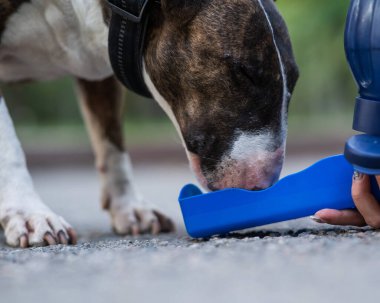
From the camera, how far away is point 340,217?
2672mm

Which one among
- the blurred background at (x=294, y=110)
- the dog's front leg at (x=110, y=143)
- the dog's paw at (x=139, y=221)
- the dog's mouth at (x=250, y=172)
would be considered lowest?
the blurred background at (x=294, y=110)

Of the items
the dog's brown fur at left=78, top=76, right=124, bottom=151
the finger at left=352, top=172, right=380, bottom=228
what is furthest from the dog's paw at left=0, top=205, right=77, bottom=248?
the dog's brown fur at left=78, top=76, right=124, bottom=151

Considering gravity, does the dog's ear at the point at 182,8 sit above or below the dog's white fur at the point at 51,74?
above

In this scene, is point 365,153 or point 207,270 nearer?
point 207,270

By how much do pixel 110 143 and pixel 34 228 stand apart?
4.30 feet

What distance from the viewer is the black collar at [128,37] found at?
283 centimetres

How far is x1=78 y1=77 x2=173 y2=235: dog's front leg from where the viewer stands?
392 cm

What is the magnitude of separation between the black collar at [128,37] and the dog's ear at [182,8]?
0.27 feet

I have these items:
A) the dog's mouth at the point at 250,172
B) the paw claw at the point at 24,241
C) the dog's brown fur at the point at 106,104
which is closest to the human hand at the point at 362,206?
the dog's mouth at the point at 250,172

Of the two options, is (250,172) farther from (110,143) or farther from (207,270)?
(110,143)

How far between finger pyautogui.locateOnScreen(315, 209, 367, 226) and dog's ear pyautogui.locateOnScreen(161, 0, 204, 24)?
842mm

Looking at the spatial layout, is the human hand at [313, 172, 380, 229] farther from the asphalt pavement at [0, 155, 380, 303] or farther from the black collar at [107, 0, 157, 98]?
the black collar at [107, 0, 157, 98]

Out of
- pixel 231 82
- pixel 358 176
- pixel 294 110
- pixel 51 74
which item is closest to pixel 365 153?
pixel 358 176

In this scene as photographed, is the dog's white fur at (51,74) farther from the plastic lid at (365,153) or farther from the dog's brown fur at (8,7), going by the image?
the plastic lid at (365,153)
